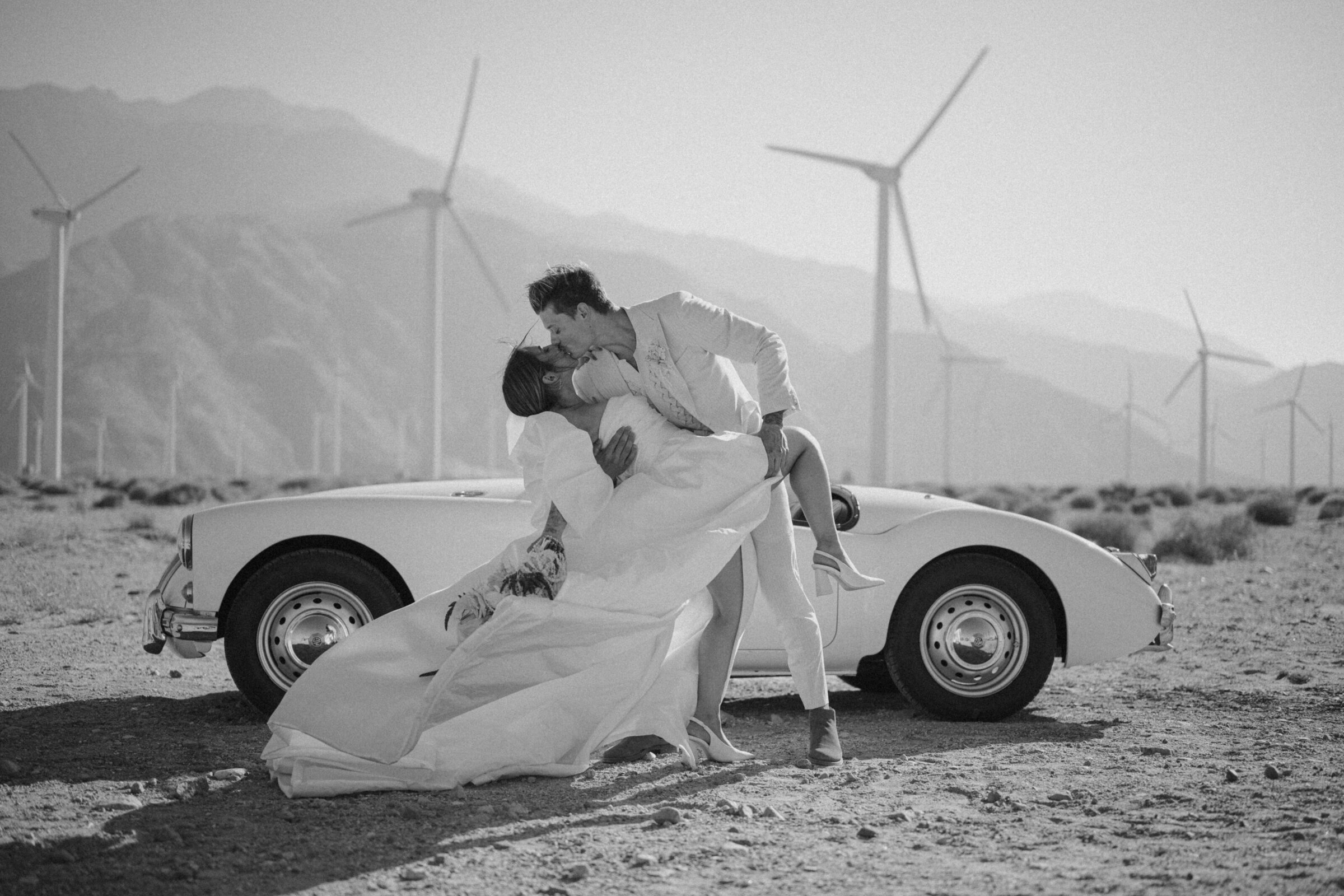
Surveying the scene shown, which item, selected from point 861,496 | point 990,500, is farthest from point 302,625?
point 990,500

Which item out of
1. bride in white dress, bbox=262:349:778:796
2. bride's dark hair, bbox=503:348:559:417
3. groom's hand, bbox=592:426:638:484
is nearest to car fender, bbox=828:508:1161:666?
bride in white dress, bbox=262:349:778:796

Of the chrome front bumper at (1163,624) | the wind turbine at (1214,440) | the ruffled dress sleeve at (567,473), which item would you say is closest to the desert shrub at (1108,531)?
the chrome front bumper at (1163,624)

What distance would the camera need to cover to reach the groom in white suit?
4816 millimetres

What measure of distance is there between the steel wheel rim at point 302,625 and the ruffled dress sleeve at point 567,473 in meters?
1.54

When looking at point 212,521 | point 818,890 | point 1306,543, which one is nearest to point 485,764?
point 818,890

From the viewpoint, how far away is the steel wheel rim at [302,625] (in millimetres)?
5863

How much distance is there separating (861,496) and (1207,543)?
11.5m

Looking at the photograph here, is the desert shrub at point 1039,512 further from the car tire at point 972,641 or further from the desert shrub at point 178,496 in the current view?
the desert shrub at point 178,496

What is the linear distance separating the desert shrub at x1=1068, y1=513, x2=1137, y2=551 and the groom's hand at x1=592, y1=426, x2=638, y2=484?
44.1 ft

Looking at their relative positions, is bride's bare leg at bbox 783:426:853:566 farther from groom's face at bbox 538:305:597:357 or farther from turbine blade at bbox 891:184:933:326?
turbine blade at bbox 891:184:933:326

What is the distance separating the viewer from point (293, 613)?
590cm

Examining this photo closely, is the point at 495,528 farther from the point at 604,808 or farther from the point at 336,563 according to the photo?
the point at 604,808

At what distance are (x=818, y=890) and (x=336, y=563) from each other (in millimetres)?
3317

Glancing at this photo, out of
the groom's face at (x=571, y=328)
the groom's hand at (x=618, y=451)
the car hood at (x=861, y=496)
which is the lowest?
the car hood at (x=861, y=496)
